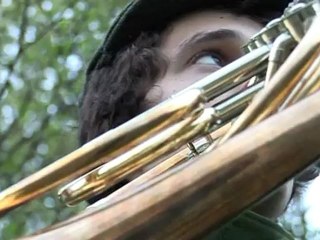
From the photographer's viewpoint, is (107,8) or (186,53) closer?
(186,53)

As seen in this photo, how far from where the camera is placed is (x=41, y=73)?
450 centimetres

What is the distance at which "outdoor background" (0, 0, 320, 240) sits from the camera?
13.5 feet

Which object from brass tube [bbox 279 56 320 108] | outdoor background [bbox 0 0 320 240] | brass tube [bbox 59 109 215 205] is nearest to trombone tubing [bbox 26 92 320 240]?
brass tube [bbox 279 56 320 108]

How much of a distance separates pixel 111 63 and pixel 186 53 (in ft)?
0.46

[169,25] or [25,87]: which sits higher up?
[25,87]

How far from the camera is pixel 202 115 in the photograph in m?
1.10

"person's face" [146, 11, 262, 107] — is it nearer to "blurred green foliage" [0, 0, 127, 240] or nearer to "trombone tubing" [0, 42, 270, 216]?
"trombone tubing" [0, 42, 270, 216]

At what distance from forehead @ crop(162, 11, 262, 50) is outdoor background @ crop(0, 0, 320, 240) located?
2548 millimetres

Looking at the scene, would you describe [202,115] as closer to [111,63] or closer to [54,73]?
[111,63]

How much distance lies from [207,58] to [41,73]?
3.14 meters

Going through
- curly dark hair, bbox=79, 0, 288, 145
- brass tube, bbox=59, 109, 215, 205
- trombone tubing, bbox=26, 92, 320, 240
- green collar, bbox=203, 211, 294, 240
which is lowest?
trombone tubing, bbox=26, 92, 320, 240

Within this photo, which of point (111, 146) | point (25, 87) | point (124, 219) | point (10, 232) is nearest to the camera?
point (124, 219)

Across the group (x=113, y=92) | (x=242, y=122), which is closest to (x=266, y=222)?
(x=242, y=122)

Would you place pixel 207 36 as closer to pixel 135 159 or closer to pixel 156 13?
pixel 156 13
